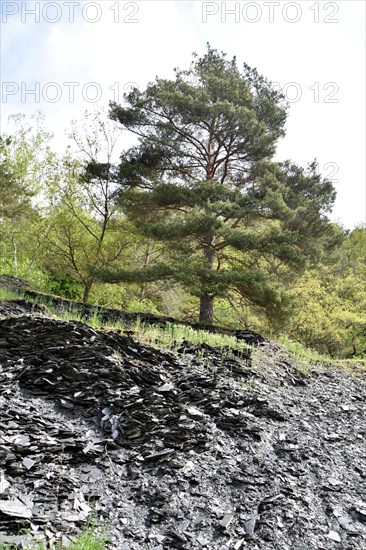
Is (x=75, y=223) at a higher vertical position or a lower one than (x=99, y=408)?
higher

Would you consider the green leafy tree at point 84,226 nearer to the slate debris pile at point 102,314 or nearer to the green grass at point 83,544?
the slate debris pile at point 102,314

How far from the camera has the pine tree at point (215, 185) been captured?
11508 millimetres

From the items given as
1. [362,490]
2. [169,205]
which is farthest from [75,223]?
[362,490]

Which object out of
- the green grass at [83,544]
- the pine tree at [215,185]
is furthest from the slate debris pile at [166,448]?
the pine tree at [215,185]

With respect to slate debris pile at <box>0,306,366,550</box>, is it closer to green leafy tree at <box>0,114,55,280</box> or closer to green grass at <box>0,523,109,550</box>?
green grass at <box>0,523,109,550</box>

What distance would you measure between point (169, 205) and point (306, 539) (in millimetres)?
10843

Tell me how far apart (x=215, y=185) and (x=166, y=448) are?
9.22 metres

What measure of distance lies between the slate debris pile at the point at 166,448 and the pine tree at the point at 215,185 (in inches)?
215

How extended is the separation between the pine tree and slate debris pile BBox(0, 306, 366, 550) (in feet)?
17.9

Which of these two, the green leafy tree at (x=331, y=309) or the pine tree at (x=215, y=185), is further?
the green leafy tree at (x=331, y=309)

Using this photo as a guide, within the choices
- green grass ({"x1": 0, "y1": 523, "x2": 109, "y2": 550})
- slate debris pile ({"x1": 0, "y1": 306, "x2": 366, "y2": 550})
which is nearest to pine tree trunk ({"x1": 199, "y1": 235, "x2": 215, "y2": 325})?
slate debris pile ({"x1": 0, "y1": 306, "x2": 366, "y2": 550})

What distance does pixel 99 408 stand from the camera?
15.1 ft

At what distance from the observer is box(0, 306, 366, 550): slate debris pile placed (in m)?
3.22

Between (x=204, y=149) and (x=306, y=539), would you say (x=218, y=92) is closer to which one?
(x=204, y=149)
